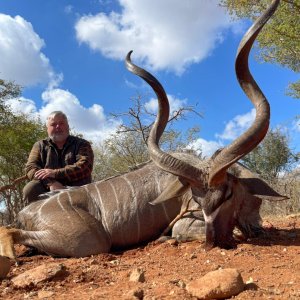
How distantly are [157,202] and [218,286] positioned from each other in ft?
5.65

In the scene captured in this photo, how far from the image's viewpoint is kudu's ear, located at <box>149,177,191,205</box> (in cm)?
346

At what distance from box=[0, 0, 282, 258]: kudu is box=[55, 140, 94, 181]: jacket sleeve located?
0.34m

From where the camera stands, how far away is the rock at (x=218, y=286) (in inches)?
72.9

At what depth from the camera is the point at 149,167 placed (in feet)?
13.4

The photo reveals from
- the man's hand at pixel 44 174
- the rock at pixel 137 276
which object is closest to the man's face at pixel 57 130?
the man's hand at pixel 44 174

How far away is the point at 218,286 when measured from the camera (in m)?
1.86

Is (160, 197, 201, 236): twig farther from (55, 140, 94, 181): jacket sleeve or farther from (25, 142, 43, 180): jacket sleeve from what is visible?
(25, 142, 43, 180): jacket sleeve

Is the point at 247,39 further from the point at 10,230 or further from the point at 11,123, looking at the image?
the point at 11,123

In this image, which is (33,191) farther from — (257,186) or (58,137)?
(257,186)

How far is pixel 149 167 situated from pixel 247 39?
4.67 feet

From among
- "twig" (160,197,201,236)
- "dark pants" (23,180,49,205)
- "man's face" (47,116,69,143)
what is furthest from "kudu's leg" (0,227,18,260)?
"man's face" (47,116,69,143)

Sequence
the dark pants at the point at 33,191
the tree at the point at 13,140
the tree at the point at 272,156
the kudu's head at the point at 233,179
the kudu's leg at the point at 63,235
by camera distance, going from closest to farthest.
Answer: the kudu's head at the point at 233,179
the kudu's leg at the point at 63,235
the dark pants at the point at 33,191
the tree at the point at 13,140
the tree at the point at 272,156

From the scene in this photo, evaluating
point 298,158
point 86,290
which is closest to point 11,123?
point 298,158

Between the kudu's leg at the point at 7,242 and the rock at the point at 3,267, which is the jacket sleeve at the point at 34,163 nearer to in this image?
the kudu's leg at the point at 7,242
